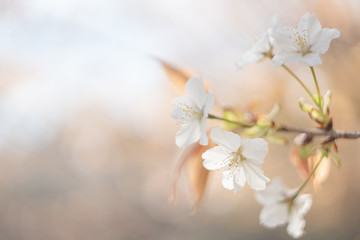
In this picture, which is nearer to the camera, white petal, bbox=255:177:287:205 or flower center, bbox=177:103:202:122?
flower center, bbox=177:103:202:122

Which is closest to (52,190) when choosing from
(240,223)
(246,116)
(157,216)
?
(157,216)

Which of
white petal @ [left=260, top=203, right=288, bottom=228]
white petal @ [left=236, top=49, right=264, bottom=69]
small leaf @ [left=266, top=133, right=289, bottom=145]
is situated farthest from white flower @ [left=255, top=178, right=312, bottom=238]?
white petal @ [left=236, top=49, right=264, bottom=69]

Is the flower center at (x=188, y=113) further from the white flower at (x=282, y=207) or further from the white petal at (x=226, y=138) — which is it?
the white flower at (x=282, y=207)

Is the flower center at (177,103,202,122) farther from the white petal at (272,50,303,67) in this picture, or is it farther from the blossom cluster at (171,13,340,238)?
the white petal at (272,50,303,67)

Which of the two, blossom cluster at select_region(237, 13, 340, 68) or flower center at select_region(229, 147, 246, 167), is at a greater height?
blossom cluster at select_region(237, 13, 340, 68)

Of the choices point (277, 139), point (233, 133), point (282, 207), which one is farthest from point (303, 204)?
point (233, 133)

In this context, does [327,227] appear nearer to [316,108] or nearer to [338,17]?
[338,17]

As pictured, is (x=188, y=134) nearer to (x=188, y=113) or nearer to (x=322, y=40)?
(x=188, y=113)
